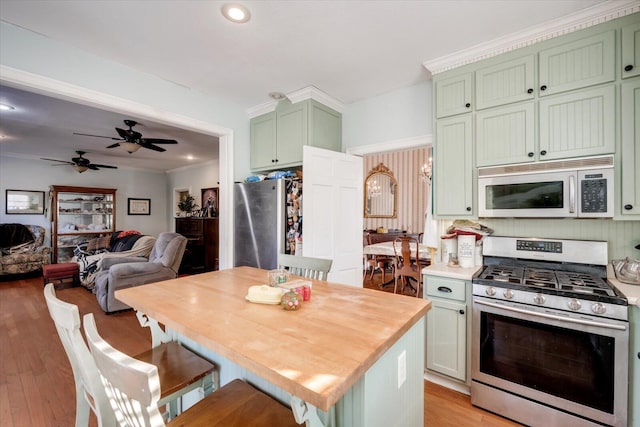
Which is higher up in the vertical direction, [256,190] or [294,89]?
[294,89]

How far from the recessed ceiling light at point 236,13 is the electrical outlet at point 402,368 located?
2.10 m

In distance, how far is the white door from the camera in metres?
2.71

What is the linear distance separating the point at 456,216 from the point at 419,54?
4.43 ft

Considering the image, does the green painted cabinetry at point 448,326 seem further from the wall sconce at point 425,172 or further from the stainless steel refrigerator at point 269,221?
the wall sconce at point 425,172

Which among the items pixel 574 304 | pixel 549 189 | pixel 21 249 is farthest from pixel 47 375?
pixel 21 249

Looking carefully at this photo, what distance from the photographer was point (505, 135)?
6.95 ft

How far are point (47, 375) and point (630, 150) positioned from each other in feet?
15.0

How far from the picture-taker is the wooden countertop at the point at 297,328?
738mm

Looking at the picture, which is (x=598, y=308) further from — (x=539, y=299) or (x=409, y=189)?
(x=409, y=189)

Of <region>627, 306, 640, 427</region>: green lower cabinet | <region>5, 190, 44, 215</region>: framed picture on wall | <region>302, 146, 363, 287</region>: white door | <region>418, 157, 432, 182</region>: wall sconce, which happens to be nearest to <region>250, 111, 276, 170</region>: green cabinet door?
<region>302, 146, 363, 287</region>: white door

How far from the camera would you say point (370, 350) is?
2.78 ft

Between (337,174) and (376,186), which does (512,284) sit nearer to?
(337,174)

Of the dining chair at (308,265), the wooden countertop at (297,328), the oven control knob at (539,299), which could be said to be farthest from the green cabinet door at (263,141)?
the oven control knob at (539,299)

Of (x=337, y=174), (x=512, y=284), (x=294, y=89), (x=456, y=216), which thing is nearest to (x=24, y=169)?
(x=294, y=89)
